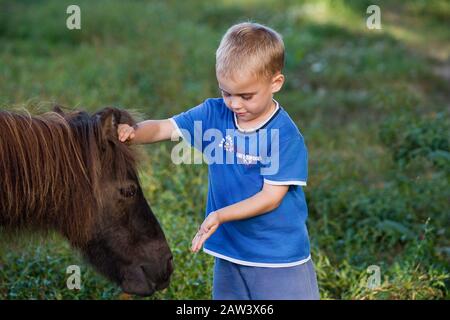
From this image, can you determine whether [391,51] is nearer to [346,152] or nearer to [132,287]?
[346,152]

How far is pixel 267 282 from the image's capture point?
3543 mm

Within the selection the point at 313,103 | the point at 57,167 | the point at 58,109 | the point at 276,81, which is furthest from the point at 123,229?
the point at 313,103

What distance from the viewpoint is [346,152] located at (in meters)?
7.61

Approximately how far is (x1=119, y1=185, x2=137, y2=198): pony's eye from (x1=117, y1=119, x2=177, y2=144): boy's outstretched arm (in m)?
0.21

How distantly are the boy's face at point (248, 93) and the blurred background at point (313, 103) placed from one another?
0.59 m

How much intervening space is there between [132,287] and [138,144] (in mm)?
644

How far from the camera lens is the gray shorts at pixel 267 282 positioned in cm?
353

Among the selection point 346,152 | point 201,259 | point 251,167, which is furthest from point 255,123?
point 346,152

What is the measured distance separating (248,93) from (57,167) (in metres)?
0.86

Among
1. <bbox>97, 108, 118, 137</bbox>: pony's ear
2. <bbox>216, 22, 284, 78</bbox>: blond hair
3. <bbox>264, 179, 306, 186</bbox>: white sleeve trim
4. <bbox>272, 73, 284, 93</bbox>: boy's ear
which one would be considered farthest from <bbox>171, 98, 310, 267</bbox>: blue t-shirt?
<bbox>97, 108, 118, 137</bbox>: pony's ear

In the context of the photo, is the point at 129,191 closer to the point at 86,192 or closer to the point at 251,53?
the point at 86,192

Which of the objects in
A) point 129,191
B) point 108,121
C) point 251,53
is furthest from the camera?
point 129,191

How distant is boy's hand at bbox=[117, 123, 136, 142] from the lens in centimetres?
356
